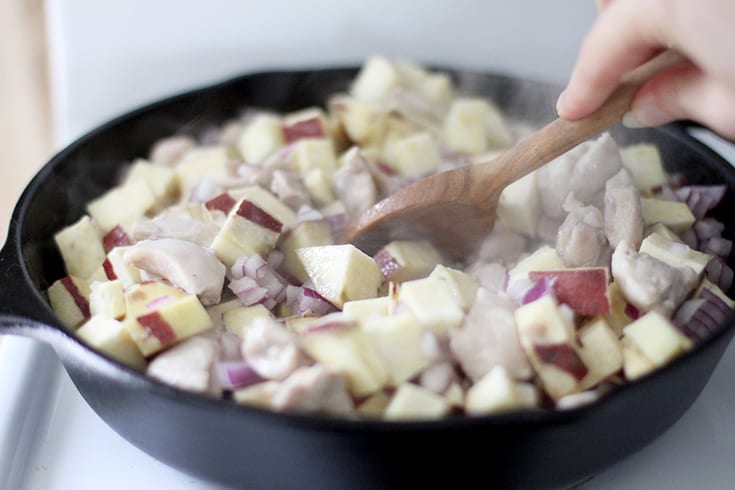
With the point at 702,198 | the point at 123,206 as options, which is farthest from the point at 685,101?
the point at 123,206

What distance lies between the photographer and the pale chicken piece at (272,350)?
1.08 m

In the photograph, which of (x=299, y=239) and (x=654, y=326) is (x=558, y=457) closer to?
(x=654, y=326)

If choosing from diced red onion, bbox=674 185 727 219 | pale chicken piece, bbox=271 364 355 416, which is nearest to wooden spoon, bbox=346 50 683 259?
diced red onion, bbox=674 185 727 219

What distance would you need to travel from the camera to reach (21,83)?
110 inches

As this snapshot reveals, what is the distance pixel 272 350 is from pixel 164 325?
0.16m

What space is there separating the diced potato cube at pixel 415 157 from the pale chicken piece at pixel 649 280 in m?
0.53

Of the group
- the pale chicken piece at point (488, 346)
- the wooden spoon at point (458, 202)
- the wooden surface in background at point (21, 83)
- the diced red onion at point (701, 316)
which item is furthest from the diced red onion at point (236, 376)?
the wooden surface in background at point (21, 83)

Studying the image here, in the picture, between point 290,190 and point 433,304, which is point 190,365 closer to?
point 433,304

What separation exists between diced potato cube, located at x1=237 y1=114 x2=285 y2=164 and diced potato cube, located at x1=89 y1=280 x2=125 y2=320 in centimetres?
53

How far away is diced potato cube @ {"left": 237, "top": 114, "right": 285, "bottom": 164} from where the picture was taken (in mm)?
1755

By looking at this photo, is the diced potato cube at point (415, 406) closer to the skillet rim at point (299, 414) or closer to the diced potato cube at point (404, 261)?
the skillet rim at point (299, 414)

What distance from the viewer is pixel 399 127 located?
1789 mm

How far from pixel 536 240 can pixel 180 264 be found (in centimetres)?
59

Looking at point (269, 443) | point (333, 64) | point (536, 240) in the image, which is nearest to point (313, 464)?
point (269, 443)
